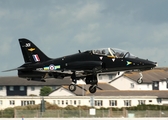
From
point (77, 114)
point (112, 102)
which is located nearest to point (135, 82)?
point (112, 102)

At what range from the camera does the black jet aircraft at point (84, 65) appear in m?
53.3

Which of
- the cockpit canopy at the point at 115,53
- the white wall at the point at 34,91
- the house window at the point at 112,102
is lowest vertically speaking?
the house window at the point at 112,102

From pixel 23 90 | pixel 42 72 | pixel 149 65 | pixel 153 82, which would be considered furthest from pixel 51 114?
pixel 23 90

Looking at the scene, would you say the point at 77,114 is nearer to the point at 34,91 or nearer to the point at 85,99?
the point at 85,99

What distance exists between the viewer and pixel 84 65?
54.2 m

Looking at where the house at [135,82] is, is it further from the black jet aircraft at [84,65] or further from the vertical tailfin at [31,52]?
the black jet aircraft at [84,65]

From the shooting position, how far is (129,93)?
367 feet

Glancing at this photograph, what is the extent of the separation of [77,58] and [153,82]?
3339 inches

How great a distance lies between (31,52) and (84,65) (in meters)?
8.56

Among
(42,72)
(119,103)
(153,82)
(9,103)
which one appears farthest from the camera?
(153,82)

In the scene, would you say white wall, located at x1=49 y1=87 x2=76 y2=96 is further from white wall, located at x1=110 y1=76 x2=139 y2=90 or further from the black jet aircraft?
the black jet aircraft

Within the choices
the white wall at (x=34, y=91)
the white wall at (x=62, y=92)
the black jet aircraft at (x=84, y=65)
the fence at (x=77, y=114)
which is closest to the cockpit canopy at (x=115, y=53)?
the black jet aircraft at (x=84, y=65)

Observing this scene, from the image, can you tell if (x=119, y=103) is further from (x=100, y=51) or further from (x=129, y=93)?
(x=100, y=51)

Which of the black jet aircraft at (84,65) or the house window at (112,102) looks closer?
the black jet aircraft at (84,65)
